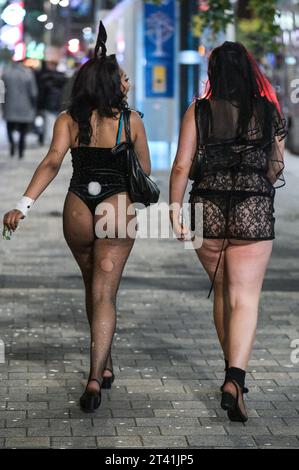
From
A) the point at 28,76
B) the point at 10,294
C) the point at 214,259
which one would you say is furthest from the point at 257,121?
the point at 28,76

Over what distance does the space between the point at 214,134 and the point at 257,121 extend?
219 mm

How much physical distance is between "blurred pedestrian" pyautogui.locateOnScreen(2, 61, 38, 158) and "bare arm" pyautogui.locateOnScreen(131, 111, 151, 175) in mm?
16324

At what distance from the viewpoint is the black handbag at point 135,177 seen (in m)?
6.08

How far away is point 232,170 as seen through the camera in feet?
19.6

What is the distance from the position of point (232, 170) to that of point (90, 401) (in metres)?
1.30

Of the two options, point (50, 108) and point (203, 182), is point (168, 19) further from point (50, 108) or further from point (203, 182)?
point (203, 182)

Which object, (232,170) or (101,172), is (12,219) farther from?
(232,170)

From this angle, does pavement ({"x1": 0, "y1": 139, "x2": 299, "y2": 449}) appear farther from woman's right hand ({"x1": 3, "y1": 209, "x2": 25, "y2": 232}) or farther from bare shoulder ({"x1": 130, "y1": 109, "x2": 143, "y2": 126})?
bare shoulder ({"x1": 130, "y1": 109, "x2": 143, "y2": 126})

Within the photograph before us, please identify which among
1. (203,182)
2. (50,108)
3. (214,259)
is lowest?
(50,108)

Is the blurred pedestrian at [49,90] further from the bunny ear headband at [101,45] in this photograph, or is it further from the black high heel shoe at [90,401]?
the black high heel shoe at [90,401]

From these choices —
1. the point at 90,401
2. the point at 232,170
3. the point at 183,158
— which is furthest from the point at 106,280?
the point at 232,170

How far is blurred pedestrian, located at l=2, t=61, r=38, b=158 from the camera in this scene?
22.4 m

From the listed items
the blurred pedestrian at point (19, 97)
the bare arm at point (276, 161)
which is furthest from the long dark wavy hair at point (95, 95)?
the blurred pedestrian at point (19, 97)

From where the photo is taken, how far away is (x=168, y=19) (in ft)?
70.4
